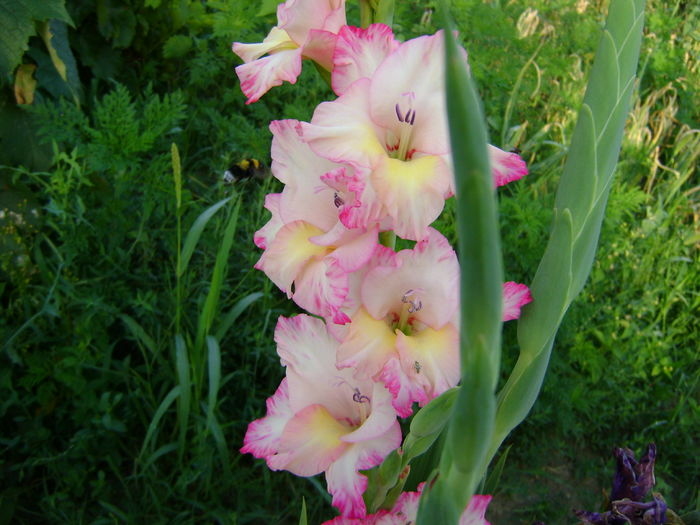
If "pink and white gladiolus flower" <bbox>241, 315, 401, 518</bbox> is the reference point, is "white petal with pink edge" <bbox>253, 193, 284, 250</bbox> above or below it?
above

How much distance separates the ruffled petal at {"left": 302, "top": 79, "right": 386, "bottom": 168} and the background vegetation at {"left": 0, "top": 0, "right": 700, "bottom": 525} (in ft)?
2.34

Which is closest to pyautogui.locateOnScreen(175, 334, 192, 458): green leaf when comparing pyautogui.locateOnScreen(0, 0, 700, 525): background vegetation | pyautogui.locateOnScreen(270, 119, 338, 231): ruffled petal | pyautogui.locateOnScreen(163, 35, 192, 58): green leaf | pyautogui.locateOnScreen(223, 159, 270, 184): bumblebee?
pyautogui.locateOnScreen(0, 0, 700, 525): background vegetation

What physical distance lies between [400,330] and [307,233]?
130 millimetres

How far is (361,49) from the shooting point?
64 cm

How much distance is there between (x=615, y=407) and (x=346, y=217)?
62.5 inches

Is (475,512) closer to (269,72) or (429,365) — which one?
(429,365)

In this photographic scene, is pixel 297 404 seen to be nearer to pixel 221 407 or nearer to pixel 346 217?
pixel 346 217

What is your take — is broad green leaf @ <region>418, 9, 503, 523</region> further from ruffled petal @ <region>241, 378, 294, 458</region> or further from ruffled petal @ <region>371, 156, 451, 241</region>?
ruffled petal @ <region>241, 378, 294, 458</region>

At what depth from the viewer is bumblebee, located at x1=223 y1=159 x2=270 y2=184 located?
1898mm

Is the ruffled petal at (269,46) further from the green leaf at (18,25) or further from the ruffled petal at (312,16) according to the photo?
the green leaf at (18,25)

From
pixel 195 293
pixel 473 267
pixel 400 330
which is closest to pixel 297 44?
pixel 400 330

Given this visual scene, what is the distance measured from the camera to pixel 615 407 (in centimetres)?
195

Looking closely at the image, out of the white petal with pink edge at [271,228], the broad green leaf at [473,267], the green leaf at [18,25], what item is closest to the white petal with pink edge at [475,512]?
the broad green leaf at [473,267]

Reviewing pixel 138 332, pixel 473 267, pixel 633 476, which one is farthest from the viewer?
pixel 138 332
